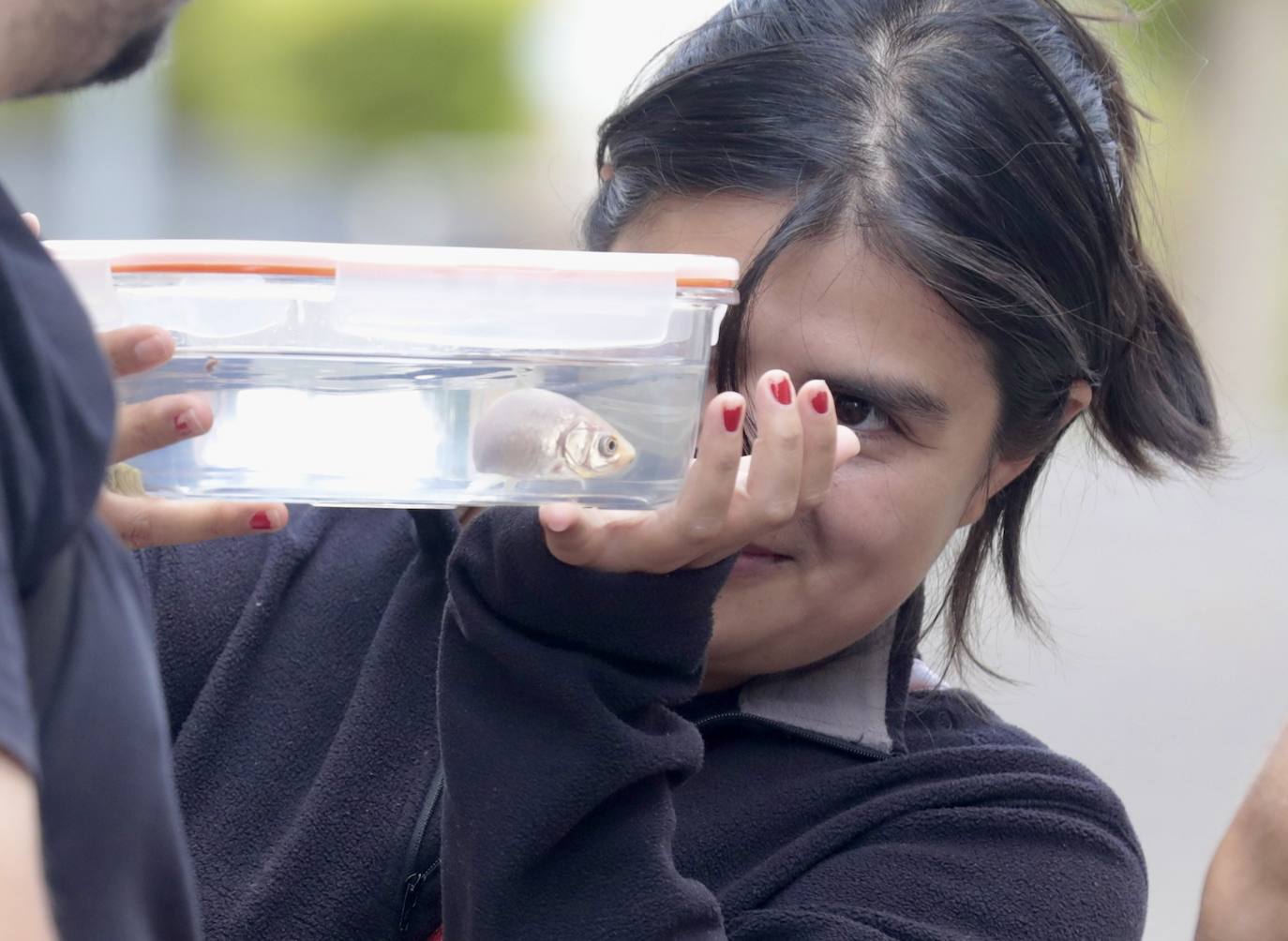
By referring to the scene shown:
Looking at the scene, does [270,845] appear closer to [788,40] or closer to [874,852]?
[874,852]

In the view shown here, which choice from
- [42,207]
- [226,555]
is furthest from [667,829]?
[42,207]

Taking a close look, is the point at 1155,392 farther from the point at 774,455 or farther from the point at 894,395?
the point at 774,455

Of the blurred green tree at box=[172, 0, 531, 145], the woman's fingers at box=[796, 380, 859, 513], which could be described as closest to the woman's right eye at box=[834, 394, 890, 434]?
the woman's fingers at box=[796, 380, 859, 513]

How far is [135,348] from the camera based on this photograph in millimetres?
939

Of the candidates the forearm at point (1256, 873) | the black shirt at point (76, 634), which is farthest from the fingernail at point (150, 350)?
the forearm at point (1256, 873)

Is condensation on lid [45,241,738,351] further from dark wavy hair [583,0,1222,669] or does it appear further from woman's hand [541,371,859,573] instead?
dark wavy hair [583,0,1222,669]

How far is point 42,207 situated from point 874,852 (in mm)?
12758

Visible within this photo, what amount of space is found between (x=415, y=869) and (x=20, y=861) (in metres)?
0.87

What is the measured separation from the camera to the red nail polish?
1079 millimetres

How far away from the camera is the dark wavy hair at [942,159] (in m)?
1.47

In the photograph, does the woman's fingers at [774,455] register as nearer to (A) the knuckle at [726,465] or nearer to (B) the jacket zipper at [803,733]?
(A) the knuckle at [726,465]

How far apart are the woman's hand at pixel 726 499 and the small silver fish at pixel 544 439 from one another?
0.20 feet

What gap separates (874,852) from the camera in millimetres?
1413

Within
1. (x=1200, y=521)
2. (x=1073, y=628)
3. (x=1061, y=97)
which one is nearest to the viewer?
(x=1061, y=97)
